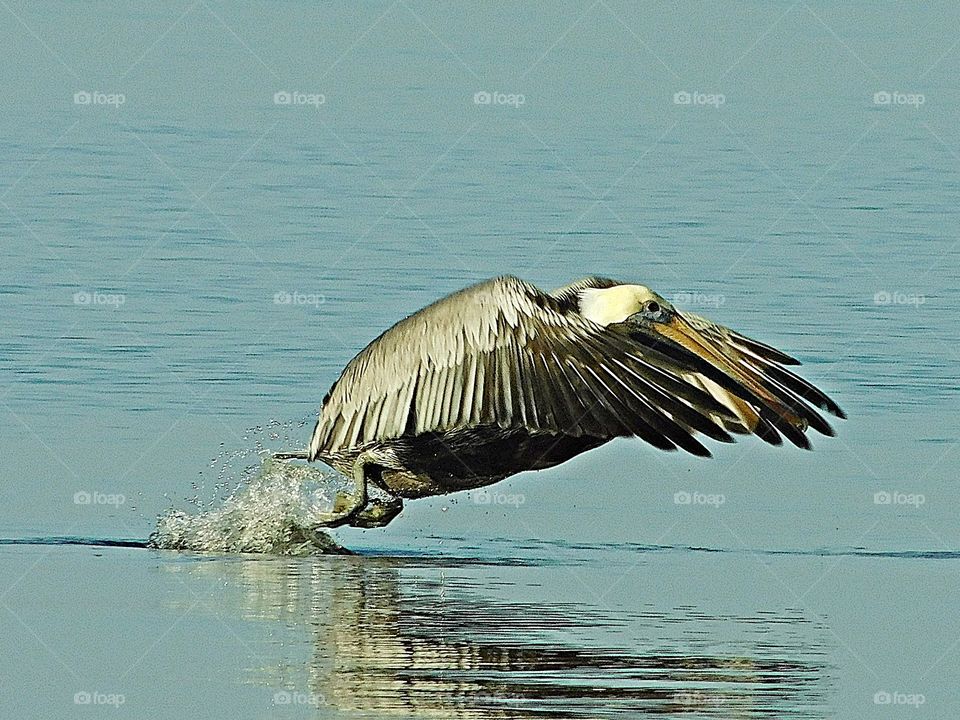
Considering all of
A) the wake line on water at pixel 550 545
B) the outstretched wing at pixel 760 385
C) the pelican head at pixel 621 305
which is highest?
the pelican head at pixel 621 305

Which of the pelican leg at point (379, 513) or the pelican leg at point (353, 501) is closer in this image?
the pelican leg at point (353, 501)

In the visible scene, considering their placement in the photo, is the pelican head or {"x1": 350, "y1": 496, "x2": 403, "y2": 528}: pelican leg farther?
{"x1": 350, "y1": 496, "x2": 403, "y2": 528}: pelican leg

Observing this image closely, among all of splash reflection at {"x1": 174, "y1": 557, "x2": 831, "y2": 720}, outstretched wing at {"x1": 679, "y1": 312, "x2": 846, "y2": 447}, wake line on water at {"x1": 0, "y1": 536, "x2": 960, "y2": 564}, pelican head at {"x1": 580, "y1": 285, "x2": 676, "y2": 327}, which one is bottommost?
splash reflection at {"x1": 174, "y1": 557, "x2": 831, "y2": 720}

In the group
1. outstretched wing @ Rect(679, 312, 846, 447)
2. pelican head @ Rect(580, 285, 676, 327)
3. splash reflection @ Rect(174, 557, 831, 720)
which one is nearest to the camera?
splash reflection @ Rect(174, 557, 831, 720)

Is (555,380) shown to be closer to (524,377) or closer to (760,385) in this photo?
(524,377)

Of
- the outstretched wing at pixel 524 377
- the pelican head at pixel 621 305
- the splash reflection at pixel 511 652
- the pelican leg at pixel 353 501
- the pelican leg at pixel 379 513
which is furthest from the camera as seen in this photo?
the pelican leg at pixel 379 513

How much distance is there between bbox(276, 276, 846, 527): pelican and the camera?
909cm

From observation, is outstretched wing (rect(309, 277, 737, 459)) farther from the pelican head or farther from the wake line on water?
the wake line on water

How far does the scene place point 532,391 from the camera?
9.19m

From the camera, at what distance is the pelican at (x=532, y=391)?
29.8 feet

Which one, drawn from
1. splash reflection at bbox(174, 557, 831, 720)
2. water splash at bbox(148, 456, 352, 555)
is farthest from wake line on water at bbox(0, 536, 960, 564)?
splash reflection at bbox(174, 557, 831, 720)

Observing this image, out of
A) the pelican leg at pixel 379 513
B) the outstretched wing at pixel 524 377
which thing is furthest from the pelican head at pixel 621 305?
the pelican leg at pixel 379 513

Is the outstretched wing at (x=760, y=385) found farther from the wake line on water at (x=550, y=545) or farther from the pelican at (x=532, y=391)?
the wake line on water at (x=550, y=545)

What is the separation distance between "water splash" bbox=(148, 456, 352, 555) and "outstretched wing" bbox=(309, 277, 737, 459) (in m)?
1.31
